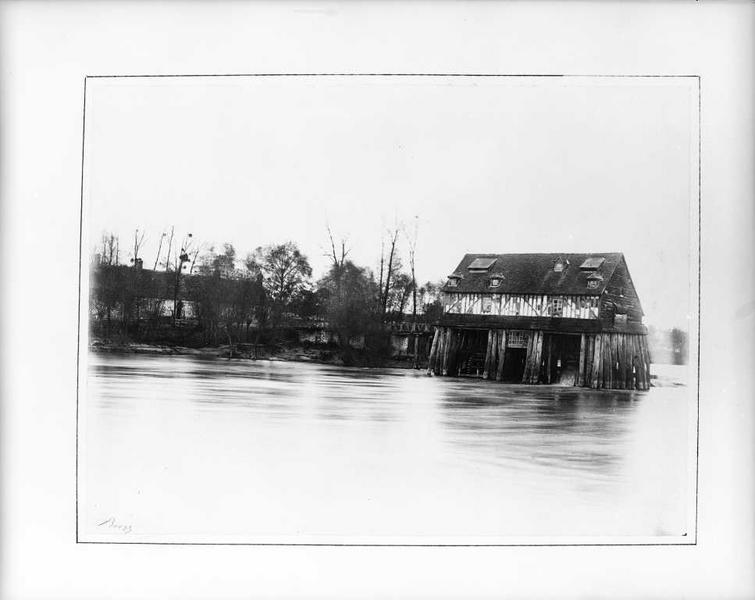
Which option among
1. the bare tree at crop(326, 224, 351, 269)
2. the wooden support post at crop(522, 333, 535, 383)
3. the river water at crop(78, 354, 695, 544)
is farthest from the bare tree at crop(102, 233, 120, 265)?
the wooden support post at crop(522, 333, 535, 383)

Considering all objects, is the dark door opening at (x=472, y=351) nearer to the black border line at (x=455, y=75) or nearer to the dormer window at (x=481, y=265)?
the dormer window at (x=481, y=265)

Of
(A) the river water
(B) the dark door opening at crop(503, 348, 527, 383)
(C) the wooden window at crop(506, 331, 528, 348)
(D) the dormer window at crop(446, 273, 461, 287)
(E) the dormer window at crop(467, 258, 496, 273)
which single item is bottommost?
(A) the river water

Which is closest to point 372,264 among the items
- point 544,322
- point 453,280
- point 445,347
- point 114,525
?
point 453,280

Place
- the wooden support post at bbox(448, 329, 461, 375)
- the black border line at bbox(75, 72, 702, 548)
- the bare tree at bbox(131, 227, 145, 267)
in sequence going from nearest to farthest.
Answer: the black border line at bbox(75, 72, 702, 548) < the bare tree at bbox(131, 227, 145, 267) < the wooden support post at bbox(448, 329, 461, 375)

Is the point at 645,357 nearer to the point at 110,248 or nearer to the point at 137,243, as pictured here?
the point at 137,243

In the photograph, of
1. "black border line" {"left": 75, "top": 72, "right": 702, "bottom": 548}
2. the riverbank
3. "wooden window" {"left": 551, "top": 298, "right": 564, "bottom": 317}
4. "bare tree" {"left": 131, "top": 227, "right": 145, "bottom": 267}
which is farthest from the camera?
"wooden window" {"left": 551, "top": 298, "right": 564, "bottom": 317}

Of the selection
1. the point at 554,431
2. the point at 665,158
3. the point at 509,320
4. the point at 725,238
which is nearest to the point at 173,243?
the point at 509,320

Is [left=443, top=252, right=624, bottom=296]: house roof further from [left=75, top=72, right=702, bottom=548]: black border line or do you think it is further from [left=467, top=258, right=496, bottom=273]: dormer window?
[left=75, top=72, right=702, bottom=548]: black border line
